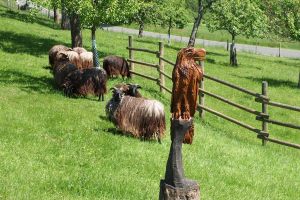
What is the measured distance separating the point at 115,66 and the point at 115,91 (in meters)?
7.82

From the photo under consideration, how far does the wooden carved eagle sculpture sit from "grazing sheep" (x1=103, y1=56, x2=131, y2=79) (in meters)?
15.6

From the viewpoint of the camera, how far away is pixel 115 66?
20.9m

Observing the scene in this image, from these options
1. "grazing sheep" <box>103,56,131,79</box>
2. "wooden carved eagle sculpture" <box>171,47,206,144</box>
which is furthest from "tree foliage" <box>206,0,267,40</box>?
"wooden carved eagle sculpture" <box>171,47,206,144</box>

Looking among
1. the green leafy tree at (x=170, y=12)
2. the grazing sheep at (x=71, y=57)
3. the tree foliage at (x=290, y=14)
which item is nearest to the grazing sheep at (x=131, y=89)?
the grazing sheep at (x=71, y=57)

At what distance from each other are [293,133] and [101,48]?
1508 centimetres

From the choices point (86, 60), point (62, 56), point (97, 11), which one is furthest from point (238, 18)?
point (97, 11)

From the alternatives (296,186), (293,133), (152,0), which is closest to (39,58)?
(293,133)

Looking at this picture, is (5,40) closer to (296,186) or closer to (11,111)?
(11,111)

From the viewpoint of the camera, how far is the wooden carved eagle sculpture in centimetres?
521

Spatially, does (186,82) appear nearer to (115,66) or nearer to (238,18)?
(115,66)

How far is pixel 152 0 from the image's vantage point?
155ft

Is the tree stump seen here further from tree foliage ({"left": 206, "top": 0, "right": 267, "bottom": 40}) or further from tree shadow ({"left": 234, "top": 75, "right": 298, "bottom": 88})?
tree foliage ({"left": 206, "top": 0, "right": 267, "bottom": 40})

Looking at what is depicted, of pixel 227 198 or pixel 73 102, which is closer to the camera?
pixel 227 198

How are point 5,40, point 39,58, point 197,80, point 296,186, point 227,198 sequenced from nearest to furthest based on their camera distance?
point 197,80 < point 227,198 < point 296,186 < point 39,58 < point 5,40
